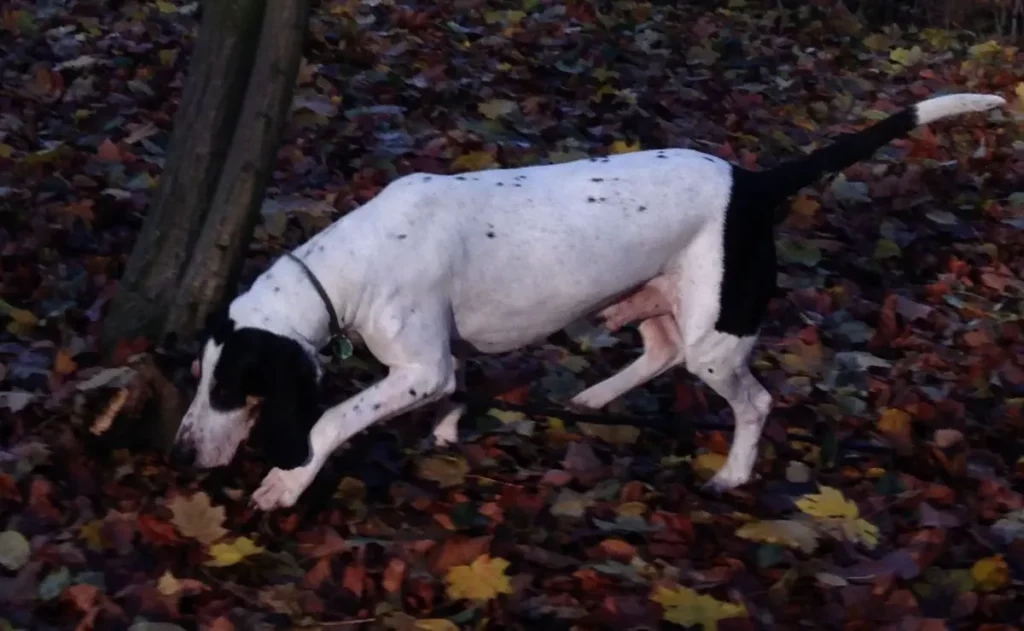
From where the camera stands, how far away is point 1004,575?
12.2ft

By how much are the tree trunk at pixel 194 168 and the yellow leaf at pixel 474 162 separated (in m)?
2.56

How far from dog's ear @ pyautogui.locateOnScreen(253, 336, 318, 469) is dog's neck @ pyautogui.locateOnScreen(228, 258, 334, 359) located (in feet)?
0.19

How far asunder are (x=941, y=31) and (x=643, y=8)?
2.79 m

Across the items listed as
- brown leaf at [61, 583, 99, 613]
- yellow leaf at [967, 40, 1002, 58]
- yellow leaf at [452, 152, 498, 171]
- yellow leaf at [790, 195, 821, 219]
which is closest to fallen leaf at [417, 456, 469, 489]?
brown leaf at [61, 583, 99, 613]

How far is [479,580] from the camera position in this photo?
140 inches

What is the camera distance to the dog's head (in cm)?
371

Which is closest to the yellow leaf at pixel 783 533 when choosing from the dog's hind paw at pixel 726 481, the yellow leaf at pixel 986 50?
the dog's hind paw at pixel 726 481

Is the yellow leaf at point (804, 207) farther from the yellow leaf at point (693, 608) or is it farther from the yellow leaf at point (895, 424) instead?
the yellow leaf at point (693, 608)

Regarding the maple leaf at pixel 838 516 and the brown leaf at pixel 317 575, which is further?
the maple leaf at pixel 838 516

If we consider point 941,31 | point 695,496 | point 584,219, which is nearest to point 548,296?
point 584,219

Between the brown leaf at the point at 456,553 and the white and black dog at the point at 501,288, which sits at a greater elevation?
the white and black dog at the point at 501,288

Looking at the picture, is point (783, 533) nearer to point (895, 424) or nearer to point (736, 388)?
point (736, 388)

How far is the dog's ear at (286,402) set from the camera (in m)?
3.71

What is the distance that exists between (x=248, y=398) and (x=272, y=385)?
0.33ft
